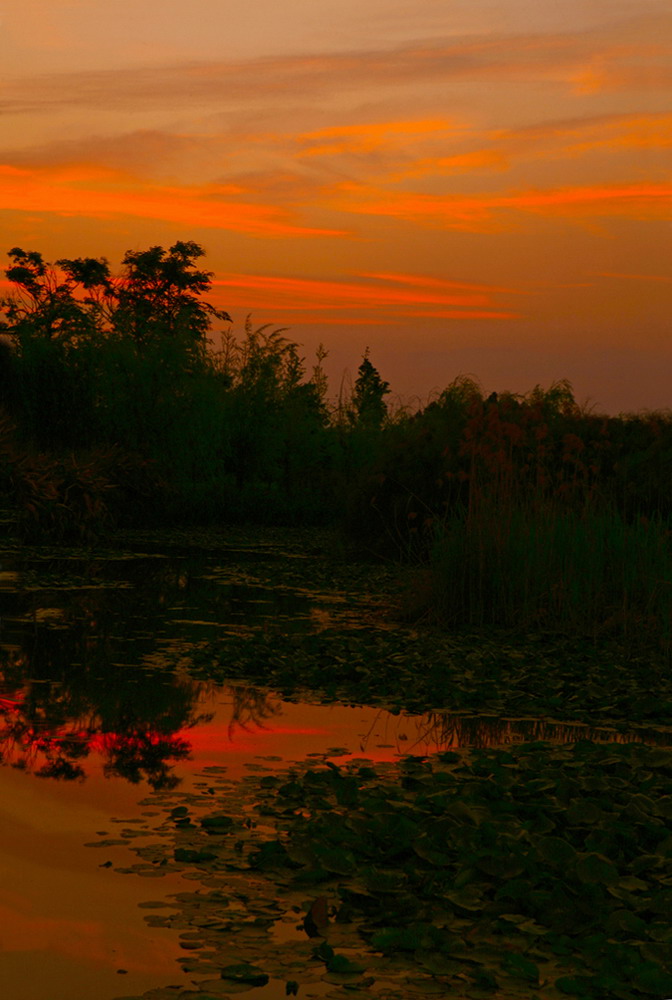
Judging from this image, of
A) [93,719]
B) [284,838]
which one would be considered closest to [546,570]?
[93,719]

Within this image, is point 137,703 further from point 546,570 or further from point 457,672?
point 546,570

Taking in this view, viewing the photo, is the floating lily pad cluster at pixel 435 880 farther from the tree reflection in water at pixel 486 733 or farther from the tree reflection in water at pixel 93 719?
the tree reflection in water at pixel 486 733

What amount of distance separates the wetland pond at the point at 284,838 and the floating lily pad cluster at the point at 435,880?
0.01m

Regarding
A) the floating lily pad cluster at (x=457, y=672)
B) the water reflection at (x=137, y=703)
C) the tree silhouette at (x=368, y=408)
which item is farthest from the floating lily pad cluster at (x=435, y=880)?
the tree silhouette at (x=368, y=408)

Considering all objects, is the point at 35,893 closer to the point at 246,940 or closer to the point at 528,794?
the point at 246,940

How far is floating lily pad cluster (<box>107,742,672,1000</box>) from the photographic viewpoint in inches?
149

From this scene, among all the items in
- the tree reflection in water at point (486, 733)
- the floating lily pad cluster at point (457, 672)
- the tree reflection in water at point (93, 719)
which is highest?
the floating lily pad cluster at point (457, 672)

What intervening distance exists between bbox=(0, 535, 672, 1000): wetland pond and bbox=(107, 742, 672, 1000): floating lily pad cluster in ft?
0.04

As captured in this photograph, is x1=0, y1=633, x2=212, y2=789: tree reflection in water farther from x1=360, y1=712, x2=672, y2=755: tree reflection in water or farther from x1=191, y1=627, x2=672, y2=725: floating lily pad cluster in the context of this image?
x1=360, y1=712, x2=672, y2=755: tree reflection in water

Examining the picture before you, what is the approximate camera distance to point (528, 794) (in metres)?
5.49

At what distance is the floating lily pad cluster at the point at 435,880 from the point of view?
12.4ft

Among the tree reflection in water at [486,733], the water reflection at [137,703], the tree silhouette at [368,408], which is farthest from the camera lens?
the tree silhouette at [368,408]

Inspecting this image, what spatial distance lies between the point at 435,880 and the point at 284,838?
787mm

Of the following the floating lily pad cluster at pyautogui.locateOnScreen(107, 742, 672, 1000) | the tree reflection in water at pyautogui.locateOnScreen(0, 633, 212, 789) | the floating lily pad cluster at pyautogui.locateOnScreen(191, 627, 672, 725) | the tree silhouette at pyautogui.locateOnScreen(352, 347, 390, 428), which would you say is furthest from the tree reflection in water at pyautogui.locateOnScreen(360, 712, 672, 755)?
the tree silhouette at pyautogui.locateOnScreen(352, 347, 390, 428)
